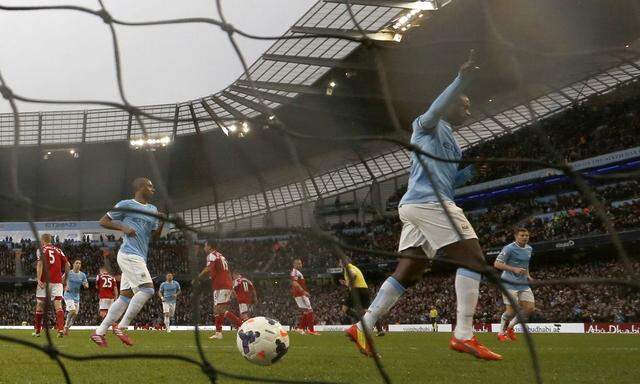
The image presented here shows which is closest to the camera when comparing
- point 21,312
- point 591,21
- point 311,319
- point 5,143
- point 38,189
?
point 311,319

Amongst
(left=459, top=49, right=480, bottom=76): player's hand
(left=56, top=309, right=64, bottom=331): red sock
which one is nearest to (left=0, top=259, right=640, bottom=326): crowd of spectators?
(left=56, top=309, right=64, bottom=331): red sock

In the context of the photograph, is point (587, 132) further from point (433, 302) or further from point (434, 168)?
point (434, 168)

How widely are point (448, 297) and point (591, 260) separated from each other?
19.0 ft

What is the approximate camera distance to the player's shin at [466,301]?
5328mm

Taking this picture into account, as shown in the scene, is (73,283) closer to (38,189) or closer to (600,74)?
(600,74)

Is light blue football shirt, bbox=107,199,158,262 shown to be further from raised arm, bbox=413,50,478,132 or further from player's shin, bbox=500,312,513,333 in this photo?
player's shin, bbox=500,312,513,333

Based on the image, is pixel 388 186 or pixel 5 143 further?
pixel 388 186

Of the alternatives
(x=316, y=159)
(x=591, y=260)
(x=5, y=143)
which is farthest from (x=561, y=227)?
(x=5, y=143)

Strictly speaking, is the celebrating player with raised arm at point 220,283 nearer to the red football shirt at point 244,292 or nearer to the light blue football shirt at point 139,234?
the red football shirt at point 244,292

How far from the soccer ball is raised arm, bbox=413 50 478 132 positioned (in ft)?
6.14

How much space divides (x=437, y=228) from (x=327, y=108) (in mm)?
29517

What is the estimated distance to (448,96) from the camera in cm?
465

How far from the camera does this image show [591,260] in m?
28.6

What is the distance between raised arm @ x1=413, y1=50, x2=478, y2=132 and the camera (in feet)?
13.6
